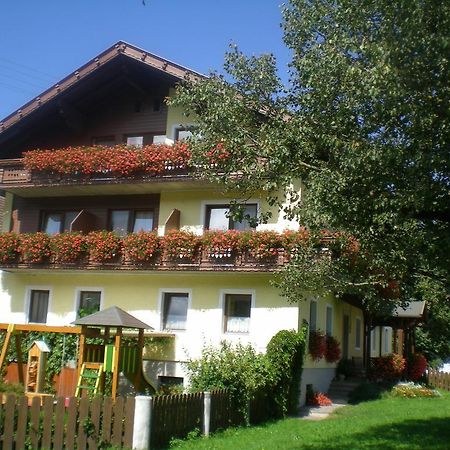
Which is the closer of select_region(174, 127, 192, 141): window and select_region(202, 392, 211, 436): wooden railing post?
select_region(202, 392, 211, 436): wooden railing post

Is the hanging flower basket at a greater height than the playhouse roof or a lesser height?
greater

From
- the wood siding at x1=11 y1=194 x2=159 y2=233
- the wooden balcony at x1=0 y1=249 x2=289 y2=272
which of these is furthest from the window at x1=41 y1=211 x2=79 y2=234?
the wooden balcony at x1=0 y1=249 x2=289 y2=272

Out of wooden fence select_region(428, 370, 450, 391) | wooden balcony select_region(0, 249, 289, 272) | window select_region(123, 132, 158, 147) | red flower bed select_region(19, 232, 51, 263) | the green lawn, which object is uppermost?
window select_region(123, 132, 158, 147)

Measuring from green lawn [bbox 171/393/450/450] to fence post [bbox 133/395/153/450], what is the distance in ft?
3.20

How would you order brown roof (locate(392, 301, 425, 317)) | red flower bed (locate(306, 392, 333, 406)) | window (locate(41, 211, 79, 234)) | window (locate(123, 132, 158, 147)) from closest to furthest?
1. red flower bed (locate(306, 392, 333, 406))
2. window (locate(123, 132, 158, 147))
3. window (locate(41, 211, 79, 234))
4. brown roof (locate(392, 301, 425, 317))

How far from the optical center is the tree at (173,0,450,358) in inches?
376

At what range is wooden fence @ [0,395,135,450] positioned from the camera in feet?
36.0

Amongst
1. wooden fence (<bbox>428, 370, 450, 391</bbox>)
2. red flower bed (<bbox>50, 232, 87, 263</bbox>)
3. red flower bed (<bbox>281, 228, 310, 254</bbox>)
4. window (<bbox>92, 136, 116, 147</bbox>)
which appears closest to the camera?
red flower bed (<bbox>281, 228, 310, 254</bbox>)

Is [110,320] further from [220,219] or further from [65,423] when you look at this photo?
[220,219]

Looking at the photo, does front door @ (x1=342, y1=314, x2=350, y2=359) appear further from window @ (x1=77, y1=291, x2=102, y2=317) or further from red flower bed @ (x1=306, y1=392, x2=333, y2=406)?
window @ (x1=77, y1=291, x2=102, y2=317)

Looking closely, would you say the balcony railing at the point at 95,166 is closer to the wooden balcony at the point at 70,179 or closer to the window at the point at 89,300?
the wooden balcony at the point at 70,179

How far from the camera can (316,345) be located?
74.3ft

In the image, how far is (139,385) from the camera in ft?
61.9

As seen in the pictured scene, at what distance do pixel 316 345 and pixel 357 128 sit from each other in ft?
42.9
